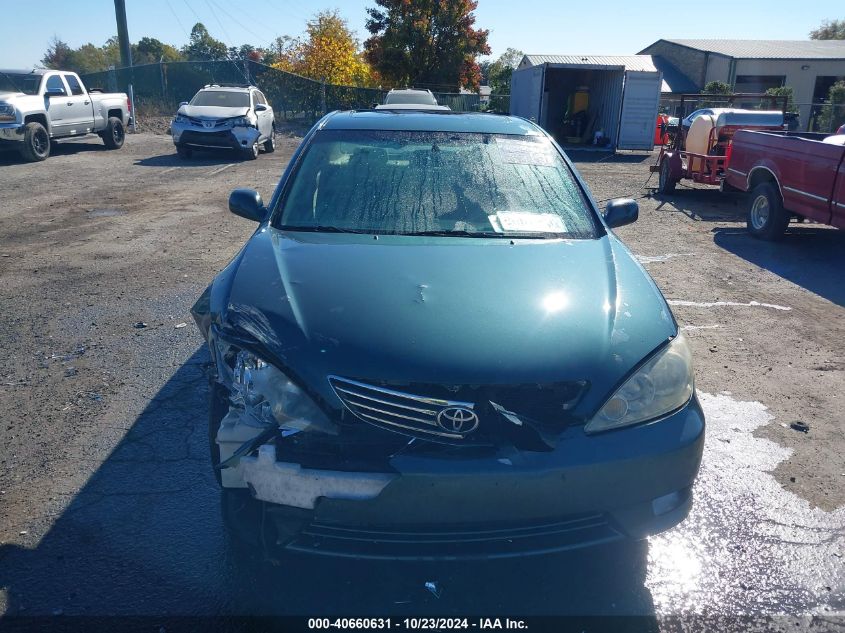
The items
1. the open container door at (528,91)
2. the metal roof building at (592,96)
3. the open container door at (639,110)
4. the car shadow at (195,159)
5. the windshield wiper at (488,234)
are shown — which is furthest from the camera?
the open container door at (528,91)

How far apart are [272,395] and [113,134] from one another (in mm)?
19372

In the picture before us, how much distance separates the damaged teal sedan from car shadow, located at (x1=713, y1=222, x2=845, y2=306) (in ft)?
16.9

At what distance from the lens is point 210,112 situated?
56.1 feet

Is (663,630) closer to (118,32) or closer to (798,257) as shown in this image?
(798,257)

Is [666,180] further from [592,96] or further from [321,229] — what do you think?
[592,96]

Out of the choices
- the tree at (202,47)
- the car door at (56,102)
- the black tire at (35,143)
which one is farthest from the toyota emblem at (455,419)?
the tree at (202,47)

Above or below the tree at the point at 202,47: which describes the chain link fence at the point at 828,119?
below

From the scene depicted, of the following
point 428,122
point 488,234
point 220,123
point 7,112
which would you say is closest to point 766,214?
point 428,122

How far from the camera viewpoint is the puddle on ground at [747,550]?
2.75 m

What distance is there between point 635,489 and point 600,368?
1.38 feet

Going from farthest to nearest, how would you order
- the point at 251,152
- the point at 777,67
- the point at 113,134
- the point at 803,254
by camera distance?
the point at 777,67 < the point at 113,134 < the point at 251,152 < the point at 803,254

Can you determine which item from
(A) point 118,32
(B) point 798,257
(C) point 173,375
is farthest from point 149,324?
(A) point 118,32

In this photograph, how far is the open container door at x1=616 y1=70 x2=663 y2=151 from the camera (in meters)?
22.9

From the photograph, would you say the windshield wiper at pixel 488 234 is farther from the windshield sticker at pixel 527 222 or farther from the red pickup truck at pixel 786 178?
the red pickup truck at pixel 786 178
